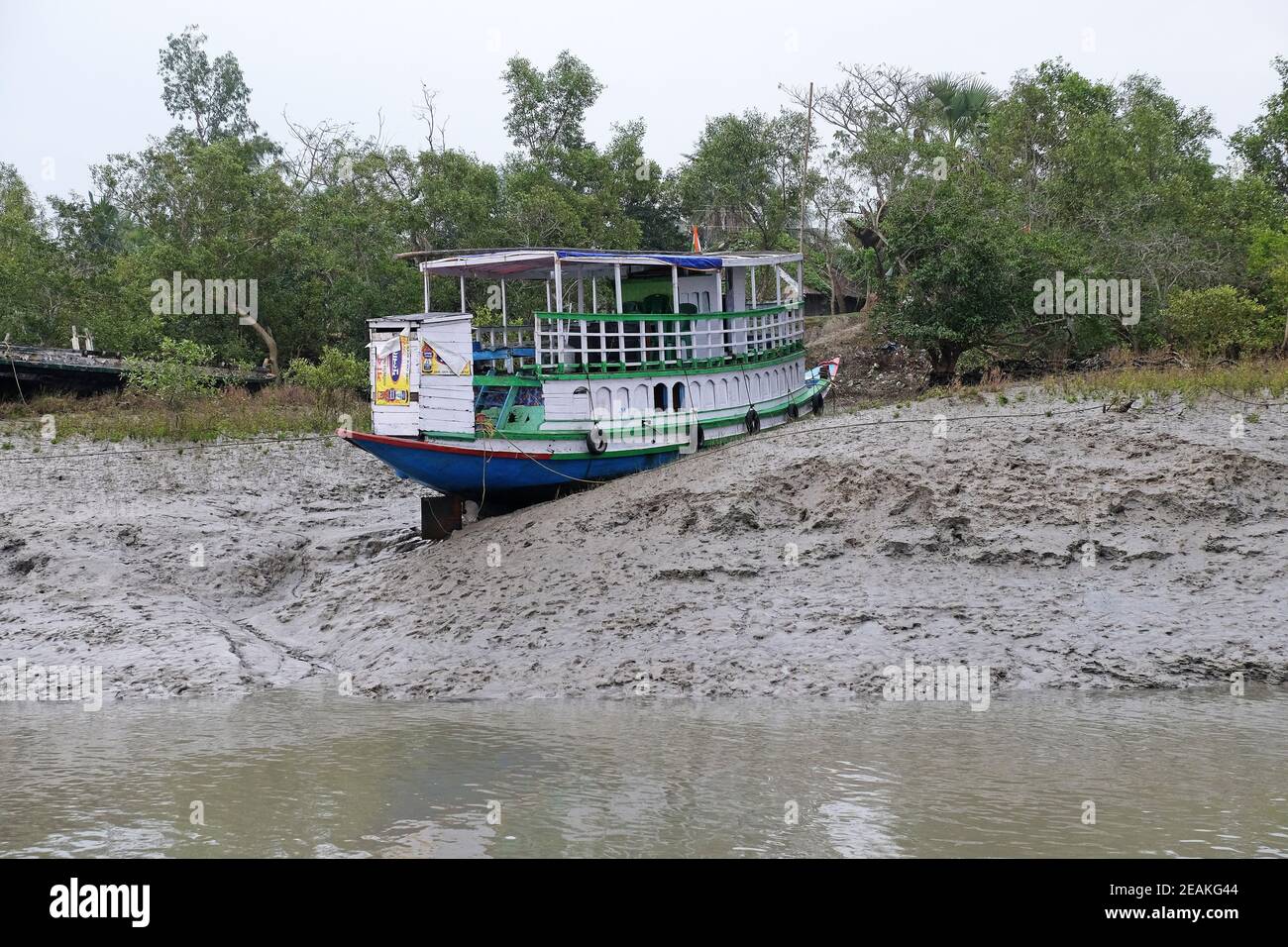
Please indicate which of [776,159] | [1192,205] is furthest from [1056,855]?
[776,159]

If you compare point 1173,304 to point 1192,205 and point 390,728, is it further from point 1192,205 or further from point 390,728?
point 390,728

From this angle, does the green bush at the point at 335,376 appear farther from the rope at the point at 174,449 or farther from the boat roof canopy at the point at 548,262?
the boat roof canopy at the point at 548,262

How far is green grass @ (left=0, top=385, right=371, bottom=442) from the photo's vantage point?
24.0 m

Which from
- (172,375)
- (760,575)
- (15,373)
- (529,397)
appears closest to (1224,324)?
(529,397)

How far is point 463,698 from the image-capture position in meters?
12.5

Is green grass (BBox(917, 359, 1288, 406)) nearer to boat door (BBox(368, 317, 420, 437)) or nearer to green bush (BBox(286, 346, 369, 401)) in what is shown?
boat door (BBox(368, 317, 420, 437))

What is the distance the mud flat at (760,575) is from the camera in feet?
Answer: 41.4

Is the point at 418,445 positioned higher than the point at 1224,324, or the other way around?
the point at 1224,324
